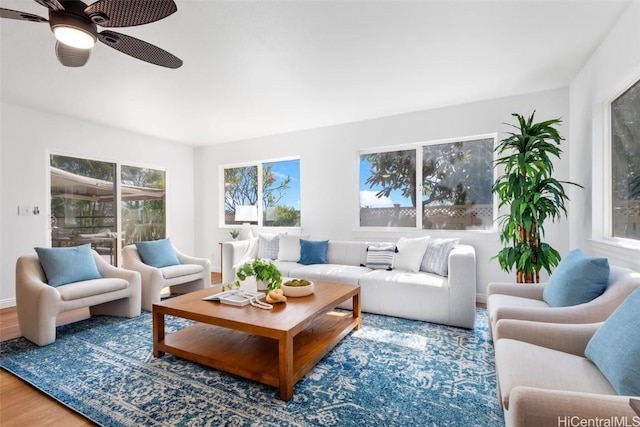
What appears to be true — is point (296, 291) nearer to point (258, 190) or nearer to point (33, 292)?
point (33, 292)

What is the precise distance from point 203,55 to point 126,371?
8.40ft

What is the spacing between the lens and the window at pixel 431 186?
3852 millimetres

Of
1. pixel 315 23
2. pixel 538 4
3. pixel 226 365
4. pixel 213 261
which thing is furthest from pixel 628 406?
pixel 213 261

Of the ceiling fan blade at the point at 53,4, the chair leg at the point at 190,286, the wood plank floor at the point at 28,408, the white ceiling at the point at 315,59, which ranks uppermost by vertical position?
Answer: the white ceiling at the point at 315,59

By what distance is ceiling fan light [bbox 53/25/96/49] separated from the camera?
1639 mm

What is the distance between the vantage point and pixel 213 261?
19.6 ft

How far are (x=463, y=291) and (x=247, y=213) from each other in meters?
3.71

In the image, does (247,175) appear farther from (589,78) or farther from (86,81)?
(589,78)

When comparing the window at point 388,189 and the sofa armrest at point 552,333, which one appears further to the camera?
the window at point 388,189

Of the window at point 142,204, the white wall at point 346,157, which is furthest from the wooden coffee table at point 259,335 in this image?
the window at point 142,204

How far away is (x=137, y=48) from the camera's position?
74.2 inches

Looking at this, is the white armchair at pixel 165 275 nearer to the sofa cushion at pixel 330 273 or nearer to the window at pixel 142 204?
the sofa cushion at pixel 330 273

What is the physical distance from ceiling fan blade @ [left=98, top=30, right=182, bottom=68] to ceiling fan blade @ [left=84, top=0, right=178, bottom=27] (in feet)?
0.24

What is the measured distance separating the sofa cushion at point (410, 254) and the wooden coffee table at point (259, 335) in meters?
1.07
